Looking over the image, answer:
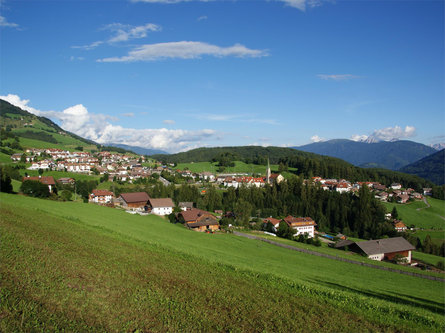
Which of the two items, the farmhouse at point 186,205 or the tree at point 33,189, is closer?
the tree at point 33,189

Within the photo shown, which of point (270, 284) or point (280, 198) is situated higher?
point (270, 284)

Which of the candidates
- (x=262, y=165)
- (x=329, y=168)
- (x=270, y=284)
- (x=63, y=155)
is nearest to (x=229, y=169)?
(x=262, y=165)

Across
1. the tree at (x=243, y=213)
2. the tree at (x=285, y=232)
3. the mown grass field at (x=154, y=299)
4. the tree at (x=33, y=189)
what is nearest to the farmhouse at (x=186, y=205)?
the tree at (x=243, y=213)

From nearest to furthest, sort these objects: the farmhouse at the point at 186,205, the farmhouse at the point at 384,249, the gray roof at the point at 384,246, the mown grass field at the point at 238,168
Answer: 1. the farmhouse at the point at 384,249
2. the gray roof at the point at 384,246
3. the farmhouse at the point at 186,205
4. the mown grass field at the point at 238,168

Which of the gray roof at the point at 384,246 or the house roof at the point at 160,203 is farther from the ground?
the house roof at the point at 160,203

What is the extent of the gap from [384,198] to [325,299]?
115461 millimetres

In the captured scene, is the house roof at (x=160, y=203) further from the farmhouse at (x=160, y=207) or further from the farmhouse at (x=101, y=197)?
the farmhouse at (x=101, y=197)

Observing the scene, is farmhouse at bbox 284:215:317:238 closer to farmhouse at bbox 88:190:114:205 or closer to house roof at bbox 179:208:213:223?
house roof at bbox 179:208:213:223

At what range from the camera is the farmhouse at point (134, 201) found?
6594cm

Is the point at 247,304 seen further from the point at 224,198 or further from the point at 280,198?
the point at 280,198

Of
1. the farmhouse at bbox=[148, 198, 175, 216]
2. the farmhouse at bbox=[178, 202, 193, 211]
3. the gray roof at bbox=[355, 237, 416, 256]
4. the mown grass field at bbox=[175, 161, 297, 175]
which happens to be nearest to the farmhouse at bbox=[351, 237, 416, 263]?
the gray roof at bbox=[355, 237, 416, 256]

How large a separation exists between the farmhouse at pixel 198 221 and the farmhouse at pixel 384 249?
2531 cm

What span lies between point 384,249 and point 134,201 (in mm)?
53361

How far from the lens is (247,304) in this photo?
29.1 ft
